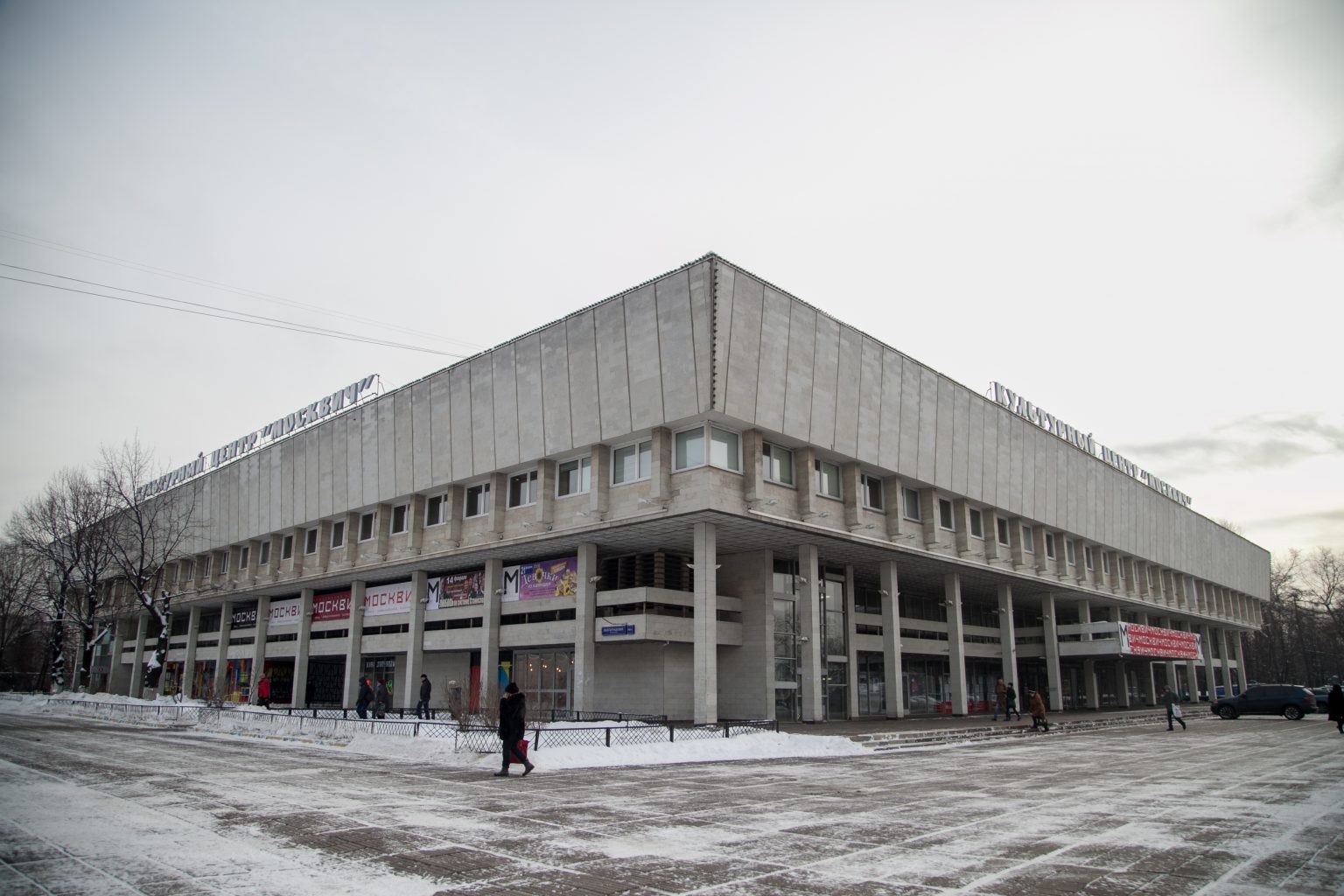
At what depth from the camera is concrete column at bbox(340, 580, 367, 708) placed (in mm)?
44906

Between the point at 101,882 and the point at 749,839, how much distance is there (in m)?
6.61

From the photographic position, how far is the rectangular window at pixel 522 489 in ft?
120

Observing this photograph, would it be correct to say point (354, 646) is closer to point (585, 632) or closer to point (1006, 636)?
point (585, 632)

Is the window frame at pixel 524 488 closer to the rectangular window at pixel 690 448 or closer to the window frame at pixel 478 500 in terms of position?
the window frame at pixel 478 500

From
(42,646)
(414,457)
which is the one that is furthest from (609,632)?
Answer: (42,646)

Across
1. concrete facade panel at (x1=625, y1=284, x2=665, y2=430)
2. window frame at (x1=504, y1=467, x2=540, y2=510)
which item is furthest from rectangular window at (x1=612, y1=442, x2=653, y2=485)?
window frame at (x1=504, y1=467, x2=540, y2=510)

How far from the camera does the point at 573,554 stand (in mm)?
35000

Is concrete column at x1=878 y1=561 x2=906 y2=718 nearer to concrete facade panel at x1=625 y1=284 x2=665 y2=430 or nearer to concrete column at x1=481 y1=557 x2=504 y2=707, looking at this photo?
concrete facade panel at x1=625 y1=284 x2=665 y2=430

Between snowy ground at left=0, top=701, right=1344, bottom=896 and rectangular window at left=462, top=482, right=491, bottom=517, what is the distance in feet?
61.7

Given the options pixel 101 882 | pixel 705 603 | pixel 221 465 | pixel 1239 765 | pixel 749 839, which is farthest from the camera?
pixel 221 465

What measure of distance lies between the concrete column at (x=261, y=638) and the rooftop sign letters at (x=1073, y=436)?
159ft

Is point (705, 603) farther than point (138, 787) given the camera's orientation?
Yes

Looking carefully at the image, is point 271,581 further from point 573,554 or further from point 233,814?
point 233,814

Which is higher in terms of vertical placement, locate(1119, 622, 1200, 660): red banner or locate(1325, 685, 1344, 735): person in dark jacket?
locate(1119, 622, 1200, 660): red banner
